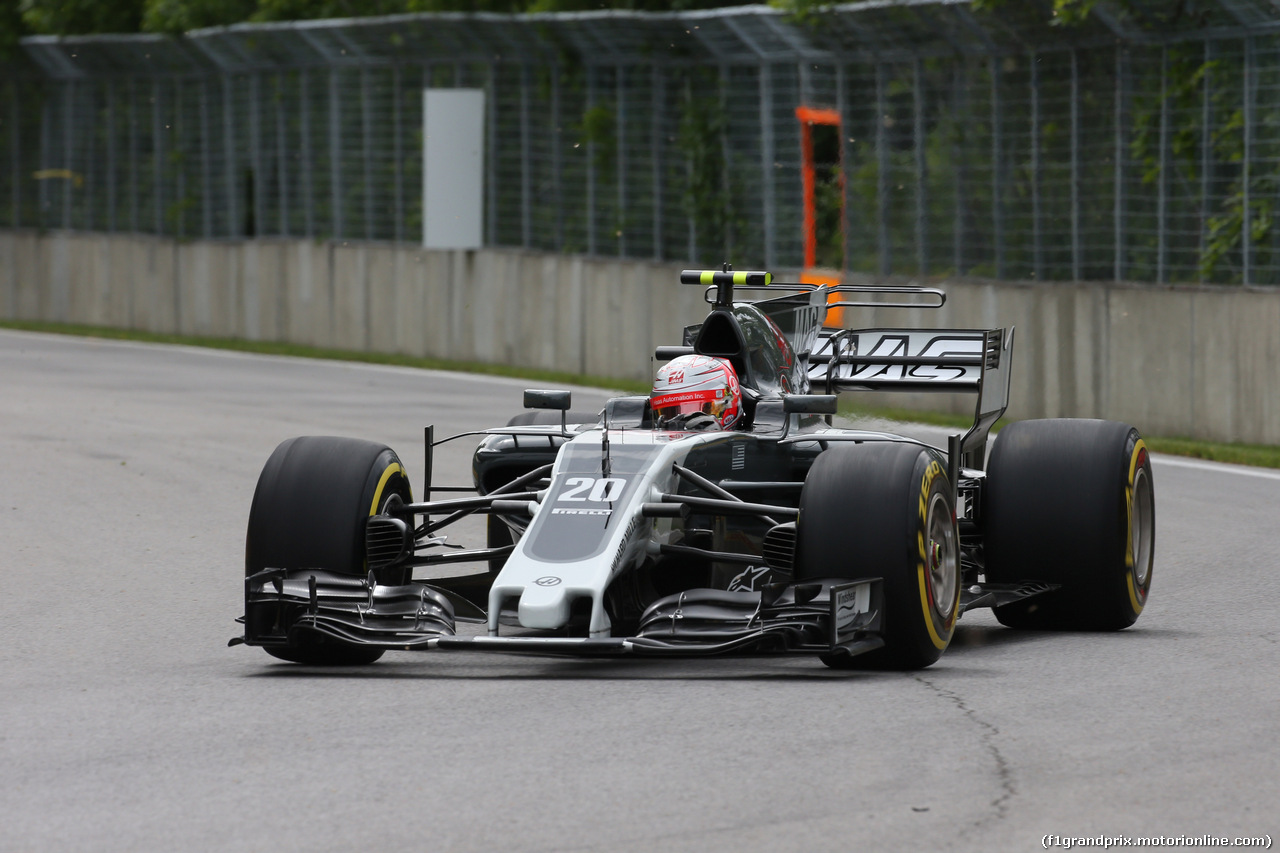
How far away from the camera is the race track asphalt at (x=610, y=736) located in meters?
5.36

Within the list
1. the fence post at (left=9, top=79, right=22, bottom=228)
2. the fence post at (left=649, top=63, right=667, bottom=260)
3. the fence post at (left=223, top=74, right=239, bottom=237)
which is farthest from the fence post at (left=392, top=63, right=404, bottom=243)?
the fence post at (left=9, top=79, right=22, bottom=228)

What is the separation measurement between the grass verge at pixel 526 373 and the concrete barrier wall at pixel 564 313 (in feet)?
0.93

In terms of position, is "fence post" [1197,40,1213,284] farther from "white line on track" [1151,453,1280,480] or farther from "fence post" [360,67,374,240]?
"fence post" [360,67,374,240]

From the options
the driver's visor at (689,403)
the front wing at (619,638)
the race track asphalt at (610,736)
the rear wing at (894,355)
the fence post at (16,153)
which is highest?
the fence post at (16,153)

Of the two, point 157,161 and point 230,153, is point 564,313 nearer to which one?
point 230,153

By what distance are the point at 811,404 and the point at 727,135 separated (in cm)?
1402

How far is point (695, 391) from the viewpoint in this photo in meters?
8.69

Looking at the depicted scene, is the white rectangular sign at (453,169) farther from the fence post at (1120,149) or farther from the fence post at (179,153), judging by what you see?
the fence post at (1120,149)

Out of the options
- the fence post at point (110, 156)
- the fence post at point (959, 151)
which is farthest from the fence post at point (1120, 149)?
the fence post at point (110, 156)

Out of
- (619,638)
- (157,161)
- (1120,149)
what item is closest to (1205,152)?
(1120,149)

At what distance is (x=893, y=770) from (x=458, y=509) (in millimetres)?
2594

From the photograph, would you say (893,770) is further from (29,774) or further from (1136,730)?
(29,774)

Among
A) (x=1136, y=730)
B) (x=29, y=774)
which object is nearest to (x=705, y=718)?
(x=1136, y=730)

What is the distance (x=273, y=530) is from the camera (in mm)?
7930
